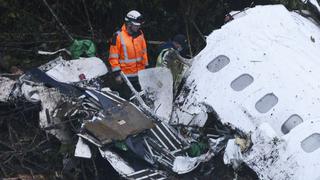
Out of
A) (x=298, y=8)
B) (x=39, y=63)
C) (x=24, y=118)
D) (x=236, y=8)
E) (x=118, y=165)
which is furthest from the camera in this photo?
(x=236, y=8)

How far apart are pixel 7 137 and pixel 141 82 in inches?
74.5

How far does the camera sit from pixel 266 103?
6.76 m

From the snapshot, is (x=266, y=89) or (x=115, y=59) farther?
(x=115, y=59)

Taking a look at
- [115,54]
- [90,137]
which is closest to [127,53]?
[115,54]

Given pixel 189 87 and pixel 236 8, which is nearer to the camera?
pixel 189 87

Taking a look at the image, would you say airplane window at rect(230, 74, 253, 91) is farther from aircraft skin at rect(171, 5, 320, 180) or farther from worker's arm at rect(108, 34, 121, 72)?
worker's arm at rect(108, 34, 121, 72)

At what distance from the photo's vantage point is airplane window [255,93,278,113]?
673cm

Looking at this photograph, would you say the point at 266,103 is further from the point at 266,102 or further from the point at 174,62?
the point at 174,62

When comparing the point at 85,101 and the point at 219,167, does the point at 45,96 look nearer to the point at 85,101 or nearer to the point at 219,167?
the point at 85,101

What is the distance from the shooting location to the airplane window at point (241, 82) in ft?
23.0

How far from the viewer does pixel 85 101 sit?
7.27 metres

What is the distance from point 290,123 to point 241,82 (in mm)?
847

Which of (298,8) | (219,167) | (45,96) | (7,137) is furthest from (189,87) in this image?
(298,8)

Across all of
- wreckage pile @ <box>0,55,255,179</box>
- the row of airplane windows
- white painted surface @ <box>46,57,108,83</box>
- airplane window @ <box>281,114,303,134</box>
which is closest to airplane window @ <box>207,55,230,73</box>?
the row of airplane windows
